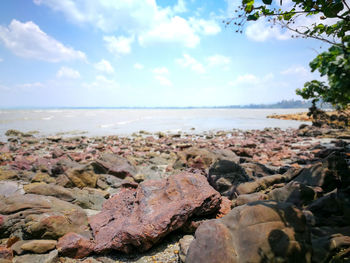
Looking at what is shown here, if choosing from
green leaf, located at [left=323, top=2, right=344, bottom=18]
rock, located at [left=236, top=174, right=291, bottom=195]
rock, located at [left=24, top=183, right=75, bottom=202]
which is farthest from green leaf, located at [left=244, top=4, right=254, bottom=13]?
rock, located at [left=24, top=183, right=75, bottom=202]

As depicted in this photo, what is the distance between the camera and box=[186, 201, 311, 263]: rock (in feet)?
8.38

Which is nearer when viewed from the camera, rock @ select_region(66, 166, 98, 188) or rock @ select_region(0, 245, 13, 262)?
rock @ select_region(0, 245, 13, 262)

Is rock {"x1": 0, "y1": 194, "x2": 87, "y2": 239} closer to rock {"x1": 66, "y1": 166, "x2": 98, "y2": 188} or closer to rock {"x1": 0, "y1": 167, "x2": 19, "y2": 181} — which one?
rock {"x1": 66, "y1": 166, "x2": 98, "y2": 188}

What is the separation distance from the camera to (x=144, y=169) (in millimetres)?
9570

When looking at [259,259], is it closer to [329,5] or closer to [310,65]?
[329,5]

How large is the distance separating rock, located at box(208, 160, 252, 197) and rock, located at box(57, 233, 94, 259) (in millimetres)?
3395

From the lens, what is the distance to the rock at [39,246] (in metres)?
3.66

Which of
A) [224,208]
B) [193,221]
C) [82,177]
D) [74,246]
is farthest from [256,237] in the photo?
[82,177]

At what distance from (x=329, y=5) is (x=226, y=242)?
11.1 ft

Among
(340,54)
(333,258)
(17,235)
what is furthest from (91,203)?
(340,54)

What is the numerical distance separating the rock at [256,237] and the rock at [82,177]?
5176 millimetres

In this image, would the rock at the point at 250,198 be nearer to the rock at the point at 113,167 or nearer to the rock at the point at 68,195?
the rock at the point at 68,195

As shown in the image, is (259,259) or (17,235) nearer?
(259,259)

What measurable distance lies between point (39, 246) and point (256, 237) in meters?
→ 3.63
